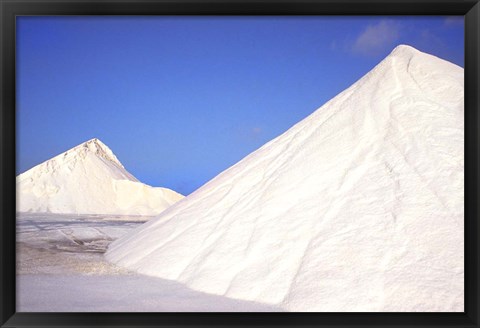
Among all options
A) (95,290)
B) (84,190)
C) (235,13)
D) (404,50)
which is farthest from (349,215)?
(84,190)

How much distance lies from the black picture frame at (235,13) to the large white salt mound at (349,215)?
0.69 ft

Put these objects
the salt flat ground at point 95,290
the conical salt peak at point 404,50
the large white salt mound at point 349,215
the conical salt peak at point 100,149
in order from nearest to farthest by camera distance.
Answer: the large white salt mound at point 349,215
the salt flat ground at point 95,290
the conical salt peak at point 404,50
the conical salt peak at point 100,149

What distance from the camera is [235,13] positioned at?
4258mm

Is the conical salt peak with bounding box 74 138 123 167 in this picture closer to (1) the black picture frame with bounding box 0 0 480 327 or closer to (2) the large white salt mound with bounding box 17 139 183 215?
(2) the large white salt mound with bounding box 17 139 183 215

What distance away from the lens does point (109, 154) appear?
30797 mm

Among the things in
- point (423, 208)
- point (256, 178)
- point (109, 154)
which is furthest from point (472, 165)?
point (109, 154)

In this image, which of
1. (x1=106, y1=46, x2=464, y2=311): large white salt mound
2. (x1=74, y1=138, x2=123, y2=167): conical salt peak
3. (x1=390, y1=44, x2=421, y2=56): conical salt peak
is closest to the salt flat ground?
(x1=106, y1=46, x2=464, y2=311): large white salt mound

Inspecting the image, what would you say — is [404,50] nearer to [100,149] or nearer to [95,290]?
[95,290]

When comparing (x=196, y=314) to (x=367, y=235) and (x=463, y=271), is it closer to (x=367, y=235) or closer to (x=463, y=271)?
(x=367, y=235)

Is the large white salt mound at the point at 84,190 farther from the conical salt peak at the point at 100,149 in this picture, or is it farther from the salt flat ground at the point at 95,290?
the salt flat ground at the point at 95,290

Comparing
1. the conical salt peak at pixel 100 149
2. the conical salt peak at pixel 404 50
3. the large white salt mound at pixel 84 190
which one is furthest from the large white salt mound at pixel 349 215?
the conical salt peak at pixel 100 149

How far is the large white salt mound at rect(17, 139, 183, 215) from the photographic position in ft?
70.6

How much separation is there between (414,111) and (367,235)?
2125 millimetres

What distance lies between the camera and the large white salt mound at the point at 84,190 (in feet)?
70.6
